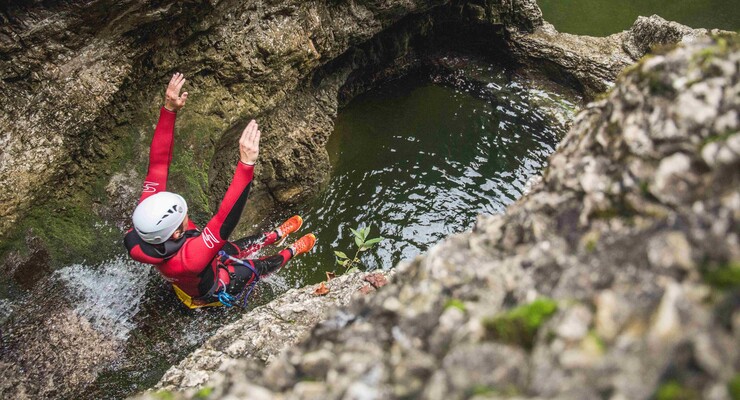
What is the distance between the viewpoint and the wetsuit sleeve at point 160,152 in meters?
4.95

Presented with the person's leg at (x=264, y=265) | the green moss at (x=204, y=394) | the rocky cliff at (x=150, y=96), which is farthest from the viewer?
the person's leg at (x=264, y=265)

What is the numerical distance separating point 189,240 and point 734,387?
433cm

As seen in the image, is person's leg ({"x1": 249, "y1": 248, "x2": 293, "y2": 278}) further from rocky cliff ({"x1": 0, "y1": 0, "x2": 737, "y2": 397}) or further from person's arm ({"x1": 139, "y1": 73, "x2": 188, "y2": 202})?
person's arm ({"x1": 139, "y1": 73, "x2": 188, "y2": 202})

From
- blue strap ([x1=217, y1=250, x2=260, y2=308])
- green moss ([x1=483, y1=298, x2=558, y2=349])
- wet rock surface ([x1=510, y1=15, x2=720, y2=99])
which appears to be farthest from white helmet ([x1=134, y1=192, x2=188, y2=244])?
wet rock surface ([x1=510, y1=15, x2=720, y2=99])

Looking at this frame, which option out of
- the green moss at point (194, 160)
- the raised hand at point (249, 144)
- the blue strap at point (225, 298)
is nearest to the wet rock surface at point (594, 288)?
the raised hand at point (249, 144)

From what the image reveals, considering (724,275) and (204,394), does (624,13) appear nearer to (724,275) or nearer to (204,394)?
(724,275)

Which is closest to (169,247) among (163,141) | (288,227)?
(163,141)

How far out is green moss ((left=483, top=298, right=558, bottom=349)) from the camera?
5.18ft

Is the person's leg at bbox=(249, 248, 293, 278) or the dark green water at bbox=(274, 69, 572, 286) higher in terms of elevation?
the dark green water at bbox=(274, 69, 572, 286)

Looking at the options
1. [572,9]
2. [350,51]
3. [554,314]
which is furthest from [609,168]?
[572,9]

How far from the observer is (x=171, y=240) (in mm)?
4527

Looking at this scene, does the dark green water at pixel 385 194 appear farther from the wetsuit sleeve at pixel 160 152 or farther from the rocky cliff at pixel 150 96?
the wetsuit sleeve at pixel 160 152

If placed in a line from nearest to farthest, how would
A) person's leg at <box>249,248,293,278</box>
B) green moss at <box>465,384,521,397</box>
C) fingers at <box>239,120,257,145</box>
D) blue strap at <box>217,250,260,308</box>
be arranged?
1. green moss at <box>465,384,521,397</box>
2. fingers at <box>239,120,257,145</box>
3. blue strap at <box>217,250,260,308</box>
4. person's leg at <box>249,248,293,278</box>

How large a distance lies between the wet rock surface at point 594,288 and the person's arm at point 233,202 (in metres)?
2.37
